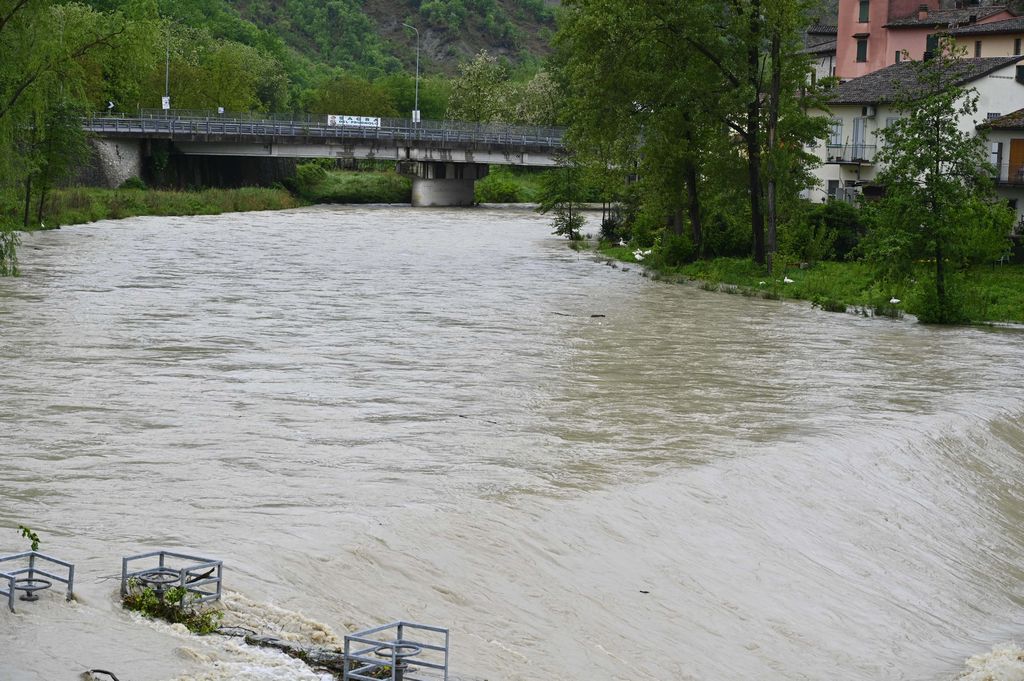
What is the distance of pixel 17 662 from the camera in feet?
29.8

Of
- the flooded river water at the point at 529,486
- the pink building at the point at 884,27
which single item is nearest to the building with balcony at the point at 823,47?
the pink building at the point at 884,27

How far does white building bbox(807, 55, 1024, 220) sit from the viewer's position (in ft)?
189

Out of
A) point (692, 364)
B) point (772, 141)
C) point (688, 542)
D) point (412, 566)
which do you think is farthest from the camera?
point (772, 141)

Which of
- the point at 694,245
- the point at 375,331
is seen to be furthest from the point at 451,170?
the point at 375,331

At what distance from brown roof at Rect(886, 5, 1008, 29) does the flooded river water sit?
45343 millimetres

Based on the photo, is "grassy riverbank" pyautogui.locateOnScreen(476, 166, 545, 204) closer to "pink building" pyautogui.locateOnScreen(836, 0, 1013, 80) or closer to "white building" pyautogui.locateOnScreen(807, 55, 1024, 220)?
"pink building" pyautogui.locateOnScreen(836, 0, 1013, 80)

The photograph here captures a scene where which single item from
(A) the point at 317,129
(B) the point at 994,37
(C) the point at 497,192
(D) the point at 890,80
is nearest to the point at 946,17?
(B) the point at 994,37

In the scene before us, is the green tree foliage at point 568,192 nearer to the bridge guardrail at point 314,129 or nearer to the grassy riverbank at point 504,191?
the bridge guardrail at point 314,129

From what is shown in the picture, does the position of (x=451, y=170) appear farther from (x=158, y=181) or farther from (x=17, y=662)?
(x=17, y=662)

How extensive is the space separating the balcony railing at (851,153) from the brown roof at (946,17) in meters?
11.7

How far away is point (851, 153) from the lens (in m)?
64.0

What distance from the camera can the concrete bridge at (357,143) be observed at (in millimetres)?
88812

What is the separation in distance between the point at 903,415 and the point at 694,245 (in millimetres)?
25787

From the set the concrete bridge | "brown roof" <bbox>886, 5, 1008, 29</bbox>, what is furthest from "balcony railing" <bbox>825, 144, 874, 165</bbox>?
the concrete bridge
